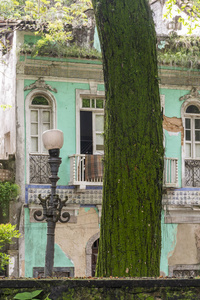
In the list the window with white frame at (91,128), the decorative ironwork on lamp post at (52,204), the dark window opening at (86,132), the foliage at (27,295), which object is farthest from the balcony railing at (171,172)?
the foliage at (27,295)

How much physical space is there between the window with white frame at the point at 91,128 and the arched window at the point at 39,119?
86 cm

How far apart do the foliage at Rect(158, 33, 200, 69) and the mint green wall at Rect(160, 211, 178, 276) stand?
433 centimetres

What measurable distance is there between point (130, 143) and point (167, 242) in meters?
10.8

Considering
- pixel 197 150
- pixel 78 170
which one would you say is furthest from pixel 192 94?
pixel 78 170

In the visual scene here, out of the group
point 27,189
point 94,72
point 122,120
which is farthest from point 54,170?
point 94,72

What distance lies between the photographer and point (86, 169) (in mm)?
17625

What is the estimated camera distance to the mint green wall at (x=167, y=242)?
18.0 m

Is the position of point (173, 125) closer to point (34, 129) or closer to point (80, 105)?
point (80, 105)

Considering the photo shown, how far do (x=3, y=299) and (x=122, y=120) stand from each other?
438 centimetres

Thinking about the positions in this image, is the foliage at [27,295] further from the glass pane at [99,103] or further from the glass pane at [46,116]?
the glass pane at [99,103]

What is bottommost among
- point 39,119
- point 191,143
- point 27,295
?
point 27,295

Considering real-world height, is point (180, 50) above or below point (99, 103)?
above

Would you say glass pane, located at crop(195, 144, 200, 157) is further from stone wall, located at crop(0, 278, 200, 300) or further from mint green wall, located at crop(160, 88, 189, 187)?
stone wall, located at crop(0, 278, 200, 300)

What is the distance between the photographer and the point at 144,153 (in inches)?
307
